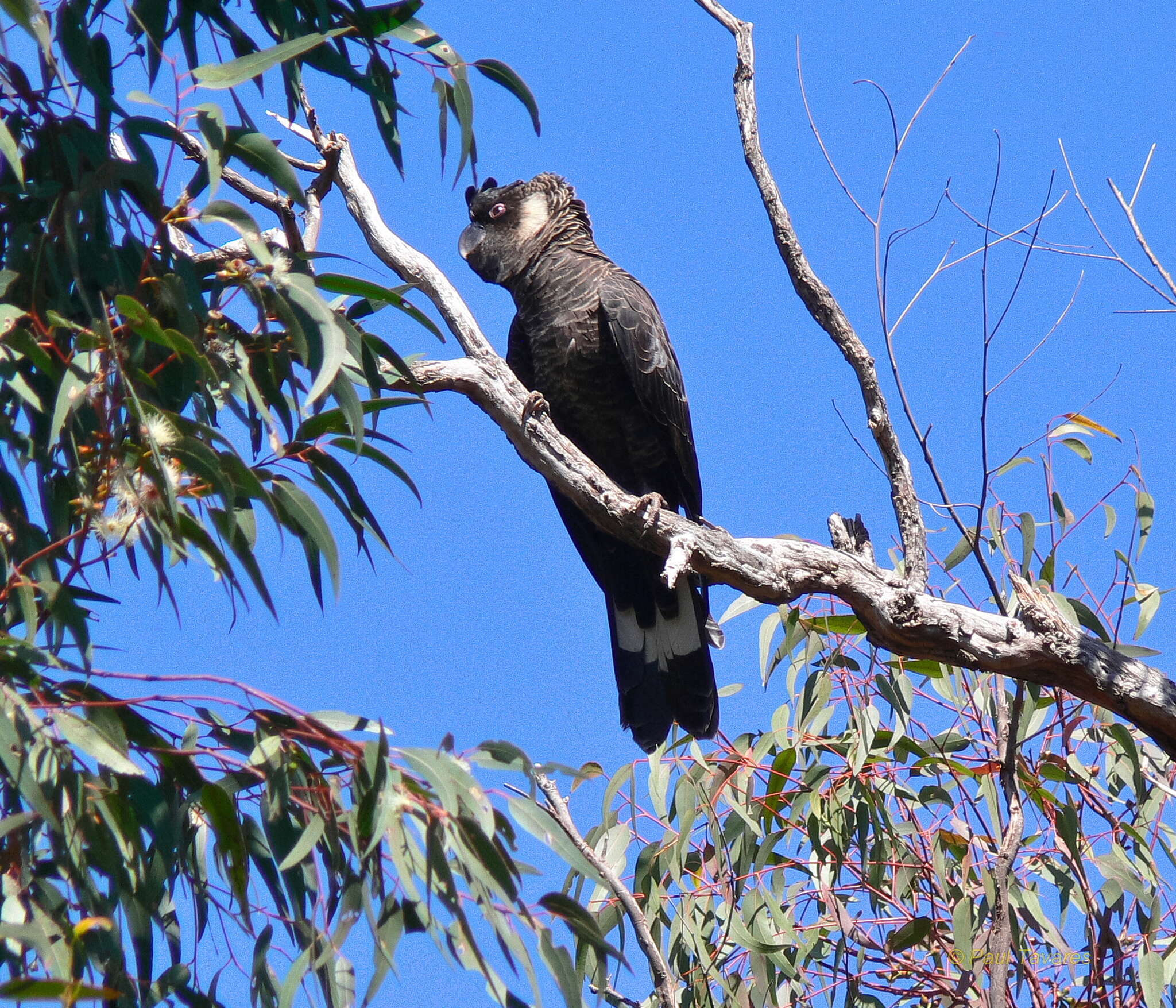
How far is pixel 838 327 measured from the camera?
235 cm

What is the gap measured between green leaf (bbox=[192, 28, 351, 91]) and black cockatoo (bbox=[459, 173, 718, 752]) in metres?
1.63

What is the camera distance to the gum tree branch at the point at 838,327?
2.31 m

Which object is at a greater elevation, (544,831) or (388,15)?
(388,15)

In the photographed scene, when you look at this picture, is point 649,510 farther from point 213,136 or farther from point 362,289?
point 213,136

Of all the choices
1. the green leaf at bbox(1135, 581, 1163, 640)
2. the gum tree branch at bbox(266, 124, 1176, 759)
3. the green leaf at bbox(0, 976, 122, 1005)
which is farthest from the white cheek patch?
the green leaf at bbox(0, 976, 122, 1005)

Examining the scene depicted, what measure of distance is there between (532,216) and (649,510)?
6.43 feet

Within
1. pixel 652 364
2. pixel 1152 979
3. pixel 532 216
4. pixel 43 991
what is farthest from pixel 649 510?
pixel 532 216

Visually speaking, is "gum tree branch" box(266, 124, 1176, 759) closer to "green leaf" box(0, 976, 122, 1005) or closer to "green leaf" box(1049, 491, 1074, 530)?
"green leaf" box(1049, 491, 1074, 530)

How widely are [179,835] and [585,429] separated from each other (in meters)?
1.98

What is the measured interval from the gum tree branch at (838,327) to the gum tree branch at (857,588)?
10cm

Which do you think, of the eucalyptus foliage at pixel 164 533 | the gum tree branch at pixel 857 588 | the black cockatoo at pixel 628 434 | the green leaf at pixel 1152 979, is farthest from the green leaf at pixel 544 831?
the black cockatoo at pixel 628 434

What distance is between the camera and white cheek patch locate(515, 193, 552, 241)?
4008 mm

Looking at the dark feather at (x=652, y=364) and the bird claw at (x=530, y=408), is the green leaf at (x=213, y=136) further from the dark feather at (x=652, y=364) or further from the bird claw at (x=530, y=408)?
the dark feather at (x=652, y=364)

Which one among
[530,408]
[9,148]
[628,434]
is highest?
[628,434]
